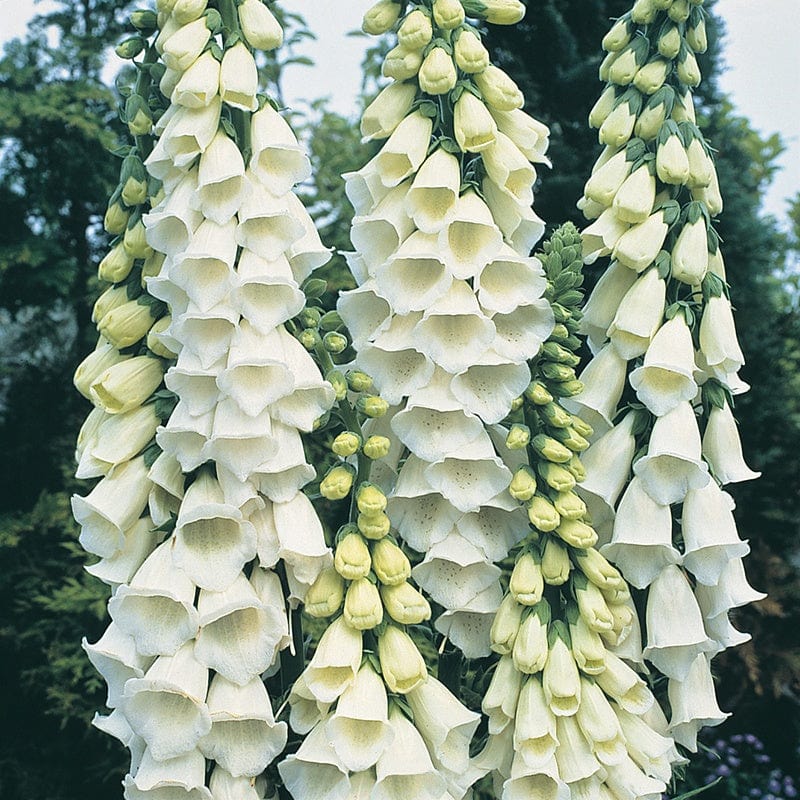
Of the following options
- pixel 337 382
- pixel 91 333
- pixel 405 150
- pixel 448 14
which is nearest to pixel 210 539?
pixel 337 382

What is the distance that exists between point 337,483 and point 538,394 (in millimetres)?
199

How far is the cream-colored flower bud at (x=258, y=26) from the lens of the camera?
0.85 m

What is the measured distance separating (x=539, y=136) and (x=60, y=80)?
2.19 meters

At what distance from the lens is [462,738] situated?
0.90m

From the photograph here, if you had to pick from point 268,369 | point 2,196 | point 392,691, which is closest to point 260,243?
point 268,369

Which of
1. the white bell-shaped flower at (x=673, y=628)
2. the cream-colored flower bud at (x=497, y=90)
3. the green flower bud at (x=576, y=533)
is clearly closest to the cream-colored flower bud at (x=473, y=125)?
the cream-colored flower bud at (x=497, y=90)

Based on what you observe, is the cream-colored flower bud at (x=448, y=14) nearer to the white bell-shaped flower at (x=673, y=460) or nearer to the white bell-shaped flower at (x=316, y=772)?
the white bell-shaped flower at (x=673, y=460)

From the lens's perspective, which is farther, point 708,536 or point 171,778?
point 708,536

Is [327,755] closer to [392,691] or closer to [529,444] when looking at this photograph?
[392,691]

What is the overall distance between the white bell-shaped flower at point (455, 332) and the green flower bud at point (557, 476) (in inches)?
5.0

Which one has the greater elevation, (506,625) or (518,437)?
(518,437)

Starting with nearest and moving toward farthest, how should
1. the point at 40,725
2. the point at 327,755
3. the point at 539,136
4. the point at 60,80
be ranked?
the point at 327,755 < the point at 539,136 < the point at 40,725 < the point at 60,80

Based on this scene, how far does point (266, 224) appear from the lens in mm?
849

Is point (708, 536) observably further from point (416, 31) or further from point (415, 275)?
point (416, 31)
